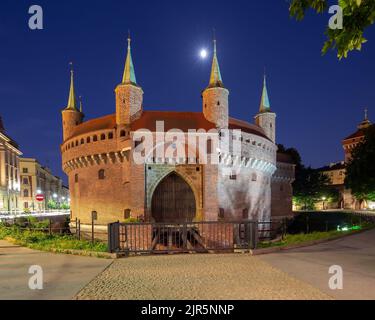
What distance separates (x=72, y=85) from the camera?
34875 mm

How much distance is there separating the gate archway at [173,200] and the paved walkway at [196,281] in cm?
1664

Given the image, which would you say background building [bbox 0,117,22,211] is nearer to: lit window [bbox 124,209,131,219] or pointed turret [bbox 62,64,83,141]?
pointed turret [bbox 62,64,83,141]

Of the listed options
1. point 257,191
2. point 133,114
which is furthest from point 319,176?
point 133,114

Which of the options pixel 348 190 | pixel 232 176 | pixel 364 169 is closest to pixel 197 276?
pixel 232 176

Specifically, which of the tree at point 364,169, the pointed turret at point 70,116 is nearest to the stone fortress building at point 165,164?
the pointed turret at point 70,116

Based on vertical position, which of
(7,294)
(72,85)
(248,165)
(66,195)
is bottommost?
(66,195)

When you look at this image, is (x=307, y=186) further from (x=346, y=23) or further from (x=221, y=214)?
(x=346, y=23)

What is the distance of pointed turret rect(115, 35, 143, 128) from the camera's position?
26.4 metres

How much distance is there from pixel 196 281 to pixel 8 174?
64699 millimetres

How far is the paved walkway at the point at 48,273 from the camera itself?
19.2 ft

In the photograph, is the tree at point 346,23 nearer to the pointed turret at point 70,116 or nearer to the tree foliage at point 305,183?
the pointed turret at point 70,116

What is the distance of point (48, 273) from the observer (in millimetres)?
7430

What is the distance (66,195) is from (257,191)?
123m
